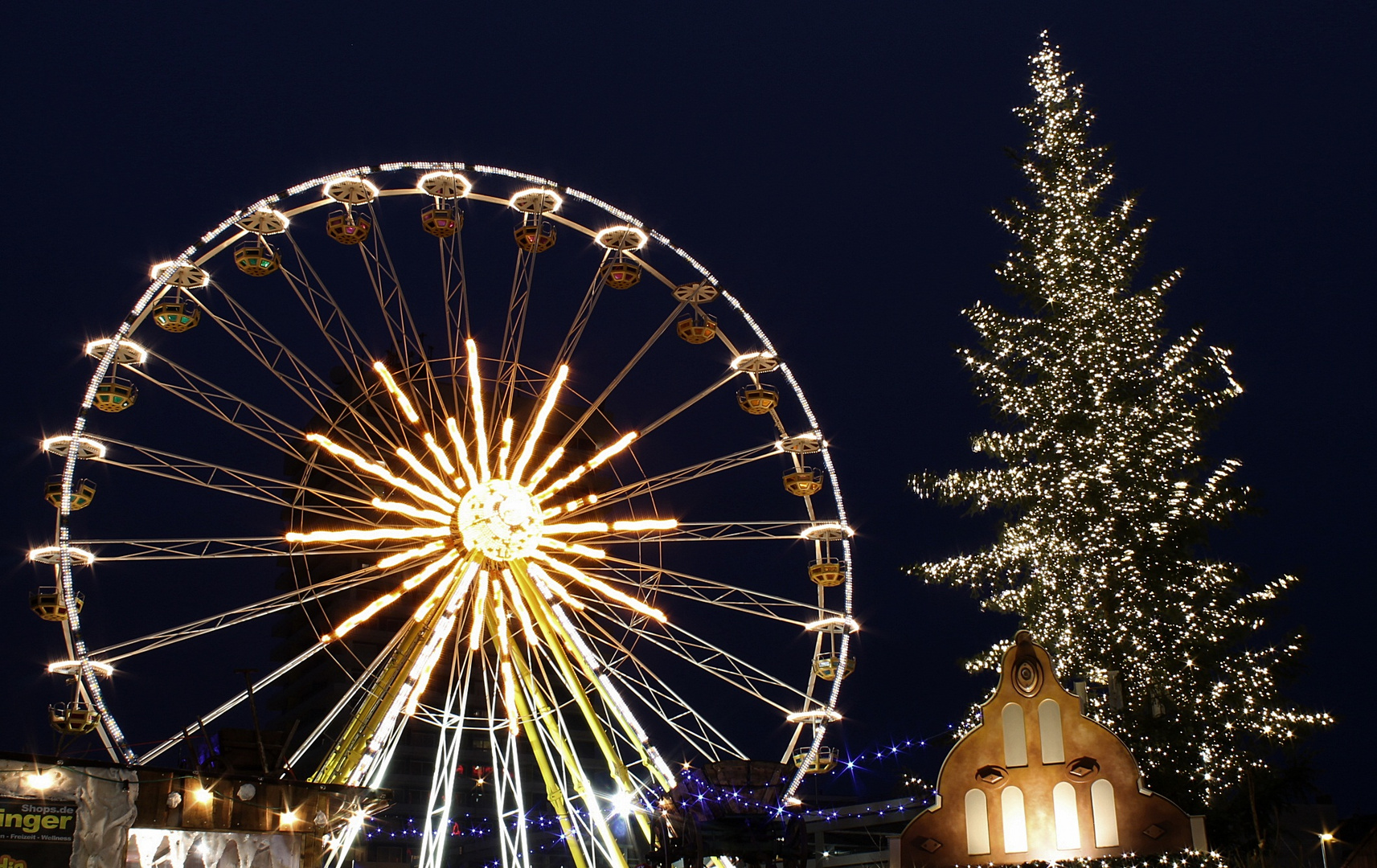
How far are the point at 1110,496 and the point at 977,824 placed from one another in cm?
1097

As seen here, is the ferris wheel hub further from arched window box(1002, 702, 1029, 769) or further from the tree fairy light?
arched window box(1002, 702, 1029, 769)

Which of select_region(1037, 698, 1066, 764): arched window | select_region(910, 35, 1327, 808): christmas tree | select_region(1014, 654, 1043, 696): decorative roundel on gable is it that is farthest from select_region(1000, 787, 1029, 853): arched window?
select_region(910, 35, 1327, 808): christmas tree

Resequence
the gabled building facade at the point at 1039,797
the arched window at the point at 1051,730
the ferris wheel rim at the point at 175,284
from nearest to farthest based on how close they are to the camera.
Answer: the gabled building facade at the point at 1039,797
the arched window at the point at 1051,730
the ferris wheel rim at the point at 175,284

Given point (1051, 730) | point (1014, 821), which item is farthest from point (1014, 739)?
point (1014, 821)

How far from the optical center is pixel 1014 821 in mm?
11492

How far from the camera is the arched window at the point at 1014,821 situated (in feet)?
37.5

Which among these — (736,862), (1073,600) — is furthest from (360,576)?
(1073,600)

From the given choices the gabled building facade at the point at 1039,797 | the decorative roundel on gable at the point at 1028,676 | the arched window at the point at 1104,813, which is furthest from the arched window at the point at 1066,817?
the decorative roundel on gable at the point at 1028,676

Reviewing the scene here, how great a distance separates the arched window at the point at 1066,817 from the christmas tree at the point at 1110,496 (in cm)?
816

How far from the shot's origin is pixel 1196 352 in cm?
2278

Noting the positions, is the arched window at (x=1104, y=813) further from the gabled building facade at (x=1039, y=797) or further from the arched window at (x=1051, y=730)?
the arched window at (x=1051, y=730)

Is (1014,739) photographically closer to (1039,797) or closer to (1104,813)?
(1039,797)

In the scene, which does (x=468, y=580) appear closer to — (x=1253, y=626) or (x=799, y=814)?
(x=799, y=814)

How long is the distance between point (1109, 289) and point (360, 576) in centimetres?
1479
